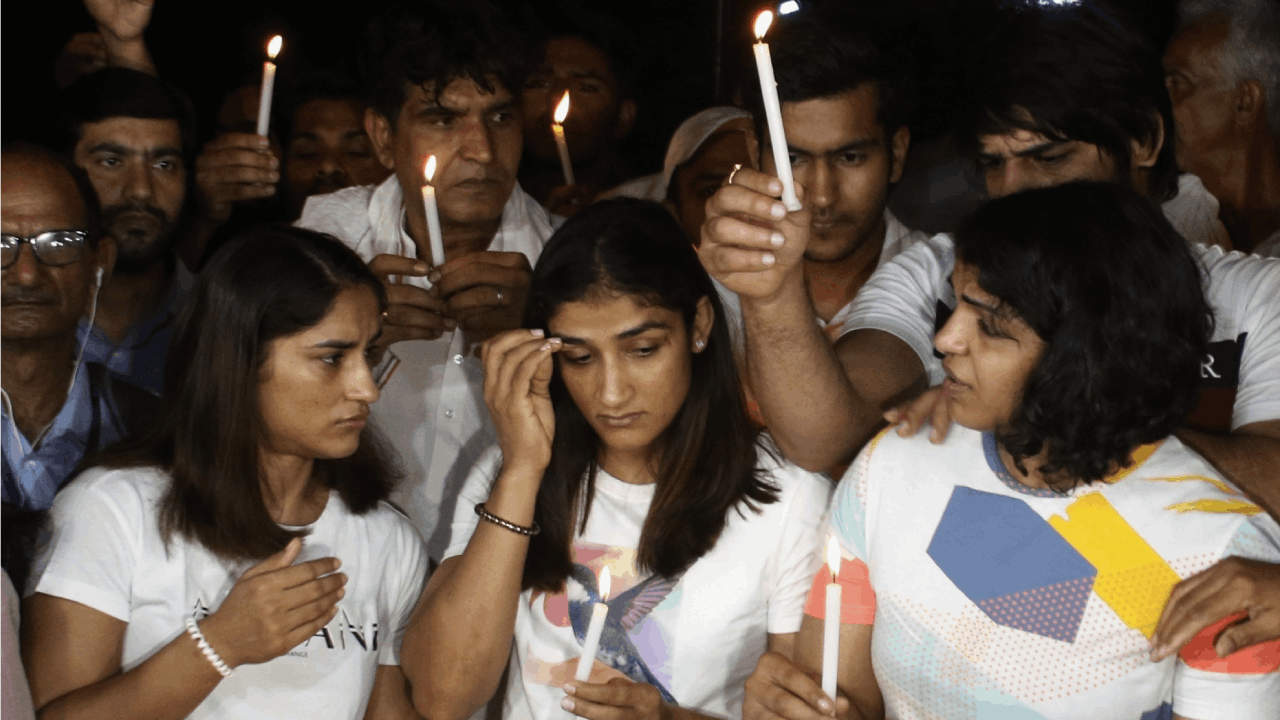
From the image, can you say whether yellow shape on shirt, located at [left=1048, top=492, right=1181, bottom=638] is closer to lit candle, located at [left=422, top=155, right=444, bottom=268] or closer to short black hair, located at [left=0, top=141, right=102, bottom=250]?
lit candle, located at [left=422, top=155, right=444, bottom=268]

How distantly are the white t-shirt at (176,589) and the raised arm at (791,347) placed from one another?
878mm

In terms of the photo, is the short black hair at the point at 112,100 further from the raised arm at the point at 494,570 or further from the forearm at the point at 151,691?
the forearm at the point at 151,691

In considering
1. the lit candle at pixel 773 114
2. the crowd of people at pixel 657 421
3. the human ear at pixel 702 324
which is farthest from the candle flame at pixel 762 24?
the human ear at pixel 702 324

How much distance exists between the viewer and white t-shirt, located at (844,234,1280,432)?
2.09 metres

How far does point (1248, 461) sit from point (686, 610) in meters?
0.96

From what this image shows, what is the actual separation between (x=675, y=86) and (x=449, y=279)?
6.64 feet

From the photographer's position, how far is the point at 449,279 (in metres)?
2.51

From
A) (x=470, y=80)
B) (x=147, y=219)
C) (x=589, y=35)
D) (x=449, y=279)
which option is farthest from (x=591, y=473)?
(x=589, y=35)

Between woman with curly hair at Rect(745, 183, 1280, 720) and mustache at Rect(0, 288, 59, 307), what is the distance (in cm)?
163

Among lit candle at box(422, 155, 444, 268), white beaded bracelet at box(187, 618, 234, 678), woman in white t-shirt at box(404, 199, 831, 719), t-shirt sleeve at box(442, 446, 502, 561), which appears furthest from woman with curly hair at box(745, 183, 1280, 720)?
lit candle at box(422, 155, 444, 268)

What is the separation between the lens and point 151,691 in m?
1.97

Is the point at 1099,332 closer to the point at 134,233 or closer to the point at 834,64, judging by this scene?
the point at 834,64

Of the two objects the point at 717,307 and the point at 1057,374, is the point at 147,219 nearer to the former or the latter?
the point at 717,307

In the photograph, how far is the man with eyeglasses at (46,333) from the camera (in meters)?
Result: 2.42
